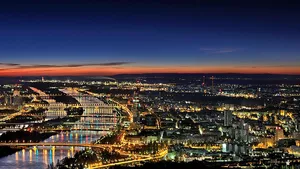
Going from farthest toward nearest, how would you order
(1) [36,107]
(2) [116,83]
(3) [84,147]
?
(2) [116,83] < (1) [36,107] < (3) [84,147]

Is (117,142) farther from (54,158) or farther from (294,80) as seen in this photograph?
(294,80)

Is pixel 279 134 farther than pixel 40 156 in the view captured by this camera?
Yes

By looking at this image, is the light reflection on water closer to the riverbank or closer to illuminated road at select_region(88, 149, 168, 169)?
the riverbank

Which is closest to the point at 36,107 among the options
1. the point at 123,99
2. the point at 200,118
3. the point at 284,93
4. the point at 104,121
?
the point at 123,99

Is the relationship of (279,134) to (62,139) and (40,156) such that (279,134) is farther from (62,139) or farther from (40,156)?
(40,156)

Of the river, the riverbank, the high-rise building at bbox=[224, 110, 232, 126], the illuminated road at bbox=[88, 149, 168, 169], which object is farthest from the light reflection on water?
the high-rise building at bbox=[224, 110, 232, 126]

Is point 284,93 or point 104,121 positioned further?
point 284,93

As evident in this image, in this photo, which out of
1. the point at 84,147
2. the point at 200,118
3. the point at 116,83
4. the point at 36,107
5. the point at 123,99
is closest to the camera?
the point at 84,147

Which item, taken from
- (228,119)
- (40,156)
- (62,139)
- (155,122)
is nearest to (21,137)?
(62,139)

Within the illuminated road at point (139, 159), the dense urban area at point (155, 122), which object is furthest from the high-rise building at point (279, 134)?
the illuminated road at point (139, 159)
